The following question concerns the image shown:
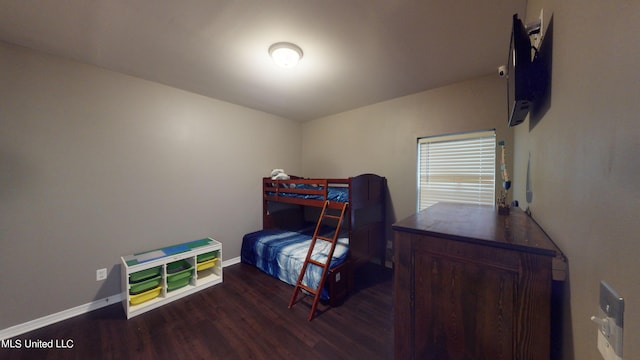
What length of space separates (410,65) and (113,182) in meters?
3.48

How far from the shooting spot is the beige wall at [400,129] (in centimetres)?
239

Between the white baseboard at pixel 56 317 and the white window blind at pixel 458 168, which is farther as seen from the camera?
the white window blind at pixel 458 168

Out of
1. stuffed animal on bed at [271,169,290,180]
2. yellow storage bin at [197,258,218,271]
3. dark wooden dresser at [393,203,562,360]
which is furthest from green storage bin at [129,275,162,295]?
dark wooden dresser at [393,203,562,360]

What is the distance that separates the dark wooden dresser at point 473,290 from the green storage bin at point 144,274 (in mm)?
2514

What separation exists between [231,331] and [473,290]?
77.3 inches

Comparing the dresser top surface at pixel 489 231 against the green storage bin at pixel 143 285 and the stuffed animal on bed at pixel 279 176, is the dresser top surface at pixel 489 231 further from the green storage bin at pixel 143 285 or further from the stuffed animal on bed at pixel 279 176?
the green storage bin at pixel 143 285

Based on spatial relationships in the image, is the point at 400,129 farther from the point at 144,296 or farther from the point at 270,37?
the point at 144,296

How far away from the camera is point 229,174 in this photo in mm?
3236

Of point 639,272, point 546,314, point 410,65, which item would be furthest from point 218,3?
point 546,314

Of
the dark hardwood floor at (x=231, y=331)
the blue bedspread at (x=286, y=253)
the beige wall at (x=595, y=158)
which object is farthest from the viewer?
the blue bedspread at (x=286, y=253)

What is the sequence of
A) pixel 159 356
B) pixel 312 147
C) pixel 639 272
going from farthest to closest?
pixel 312 147, pixel 159 356, pixel 639 272

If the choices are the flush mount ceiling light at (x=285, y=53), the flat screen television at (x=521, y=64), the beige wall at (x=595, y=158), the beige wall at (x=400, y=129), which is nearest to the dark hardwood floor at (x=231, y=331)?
the beige wall at (x=595, y=158)

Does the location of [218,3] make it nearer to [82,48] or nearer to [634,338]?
[82,48]

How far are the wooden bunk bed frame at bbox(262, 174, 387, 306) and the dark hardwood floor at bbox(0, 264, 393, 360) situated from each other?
0.96 feet
